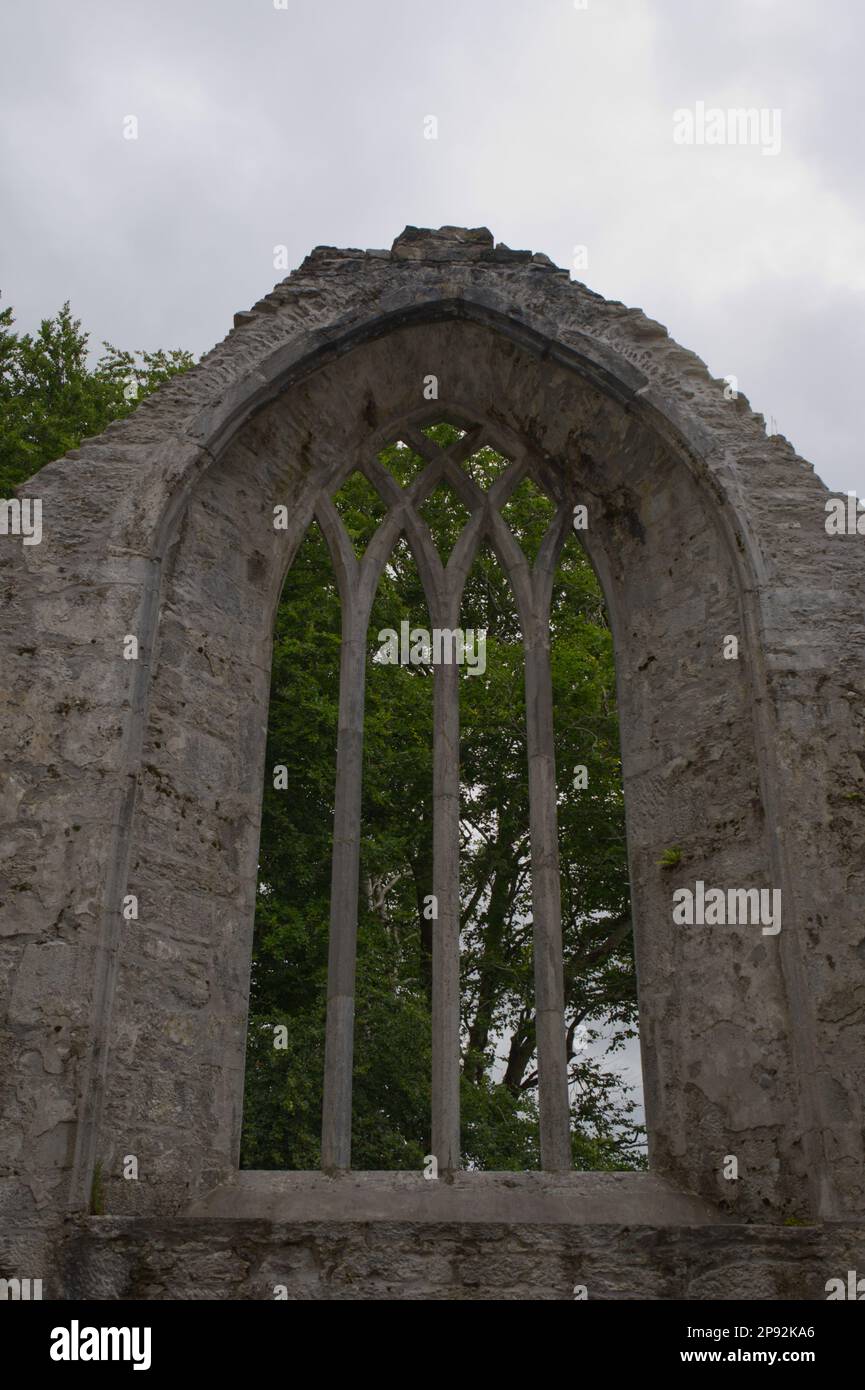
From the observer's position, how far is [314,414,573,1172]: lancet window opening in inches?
151

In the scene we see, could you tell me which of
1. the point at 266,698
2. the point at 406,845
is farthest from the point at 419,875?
the point at 266,698

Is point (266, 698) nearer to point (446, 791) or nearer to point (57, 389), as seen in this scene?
point (446, 791)

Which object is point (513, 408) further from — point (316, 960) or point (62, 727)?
point (316, 960)

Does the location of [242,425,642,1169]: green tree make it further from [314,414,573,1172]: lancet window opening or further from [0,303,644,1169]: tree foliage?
[314,414,573,1172]: lancet window opening

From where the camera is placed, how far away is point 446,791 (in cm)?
432

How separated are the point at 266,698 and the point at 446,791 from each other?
933 mm

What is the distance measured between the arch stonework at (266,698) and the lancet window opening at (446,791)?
11.3 inches

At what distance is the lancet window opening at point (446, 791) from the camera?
3.84 m

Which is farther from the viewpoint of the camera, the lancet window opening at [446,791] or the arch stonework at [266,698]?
the lancet window opening at [446,791]

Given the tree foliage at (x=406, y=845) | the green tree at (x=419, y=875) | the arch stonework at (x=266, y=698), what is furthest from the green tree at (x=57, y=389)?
the arch stonework at (x=266, y=698)

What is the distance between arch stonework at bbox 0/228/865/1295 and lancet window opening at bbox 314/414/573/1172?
288mm

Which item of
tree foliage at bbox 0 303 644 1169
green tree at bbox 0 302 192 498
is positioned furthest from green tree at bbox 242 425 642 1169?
green tree at bbox 0 302 192 498

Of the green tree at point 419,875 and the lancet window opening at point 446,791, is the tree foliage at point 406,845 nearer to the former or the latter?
the green tree at point 419,875
